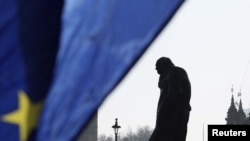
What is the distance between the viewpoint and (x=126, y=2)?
13.3 ft

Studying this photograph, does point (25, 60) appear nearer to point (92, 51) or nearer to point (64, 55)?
point (64, 55)

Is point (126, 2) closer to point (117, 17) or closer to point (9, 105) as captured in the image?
point (117, 17)

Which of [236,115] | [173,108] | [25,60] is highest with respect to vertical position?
[236,115]

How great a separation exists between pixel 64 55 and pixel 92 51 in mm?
152

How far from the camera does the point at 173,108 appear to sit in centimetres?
927

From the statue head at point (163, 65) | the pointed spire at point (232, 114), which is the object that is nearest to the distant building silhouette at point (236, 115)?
the pointed spire at point (232, 114)

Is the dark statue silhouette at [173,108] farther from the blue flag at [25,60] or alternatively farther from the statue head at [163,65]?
the blue flag at [25,60]

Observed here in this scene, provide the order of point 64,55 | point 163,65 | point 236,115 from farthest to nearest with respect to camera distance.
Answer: point 236,115
point 163,65
point 64,55

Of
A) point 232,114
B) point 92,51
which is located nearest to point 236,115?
point 232,114

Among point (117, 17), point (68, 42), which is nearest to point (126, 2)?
point (117, 17)

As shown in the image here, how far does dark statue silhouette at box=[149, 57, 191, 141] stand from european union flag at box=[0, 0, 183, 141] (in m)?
5.13

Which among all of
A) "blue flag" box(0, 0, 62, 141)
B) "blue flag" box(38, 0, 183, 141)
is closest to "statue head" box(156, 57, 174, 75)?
"blue flag" box(38, 0, 183, 141)

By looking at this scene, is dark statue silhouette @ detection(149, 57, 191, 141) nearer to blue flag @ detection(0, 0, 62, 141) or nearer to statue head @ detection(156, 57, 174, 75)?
statue head @ detection(156, 57, 174, 75)

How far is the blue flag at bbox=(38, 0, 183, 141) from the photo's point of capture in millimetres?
3980
